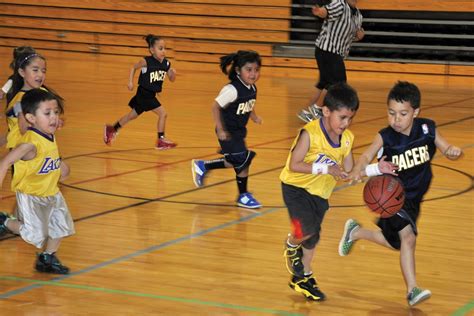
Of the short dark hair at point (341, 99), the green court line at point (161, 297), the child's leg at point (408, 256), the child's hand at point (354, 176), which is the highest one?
the short dark hair at point (341, 99)

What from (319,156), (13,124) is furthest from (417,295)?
(13,124)

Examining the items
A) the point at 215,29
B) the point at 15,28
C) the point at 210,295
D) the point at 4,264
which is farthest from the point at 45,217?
the point at 15,28

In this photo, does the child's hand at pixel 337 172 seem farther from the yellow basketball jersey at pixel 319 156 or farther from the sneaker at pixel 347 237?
the sneaker at pixel 347 237

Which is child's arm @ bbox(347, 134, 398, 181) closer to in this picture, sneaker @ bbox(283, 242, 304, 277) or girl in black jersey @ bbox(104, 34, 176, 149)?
sneaker @ bbox(283, 242, 304, 277)

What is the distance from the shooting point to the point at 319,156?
4969 mm

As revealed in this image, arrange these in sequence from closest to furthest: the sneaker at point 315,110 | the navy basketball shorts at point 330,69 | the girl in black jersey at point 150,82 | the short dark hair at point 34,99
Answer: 1. the short dark hair at point 34,99
2. the girl in black jersey at point 150,82
3. the navy basketball shorts at point 330,69
4. the sneaker at point 315,110

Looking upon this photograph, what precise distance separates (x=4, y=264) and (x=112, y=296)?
3.12ft

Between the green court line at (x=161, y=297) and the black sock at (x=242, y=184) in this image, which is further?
the black sock at (x=242, y=184)

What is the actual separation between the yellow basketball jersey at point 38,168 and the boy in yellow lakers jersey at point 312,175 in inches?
51.6

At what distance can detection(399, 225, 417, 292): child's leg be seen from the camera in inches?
190

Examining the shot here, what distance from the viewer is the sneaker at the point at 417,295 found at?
15.6 ft

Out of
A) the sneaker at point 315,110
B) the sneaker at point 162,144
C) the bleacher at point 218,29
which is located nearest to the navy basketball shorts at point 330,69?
the sneaker at point 315,110

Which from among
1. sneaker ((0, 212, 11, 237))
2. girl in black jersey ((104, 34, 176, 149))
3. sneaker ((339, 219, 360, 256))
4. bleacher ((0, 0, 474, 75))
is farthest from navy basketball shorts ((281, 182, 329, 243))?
bleacher ((0, 0, 474, 75))

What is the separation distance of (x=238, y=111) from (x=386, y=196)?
2.76 metres
